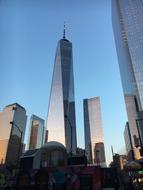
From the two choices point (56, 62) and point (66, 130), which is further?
point (56, 62)

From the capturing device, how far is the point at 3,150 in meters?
171

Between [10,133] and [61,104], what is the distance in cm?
4142

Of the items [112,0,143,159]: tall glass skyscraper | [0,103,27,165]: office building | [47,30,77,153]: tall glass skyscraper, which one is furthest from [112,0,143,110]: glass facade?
[0,103,27,165]: office building

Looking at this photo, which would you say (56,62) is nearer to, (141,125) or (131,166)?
(141,125)

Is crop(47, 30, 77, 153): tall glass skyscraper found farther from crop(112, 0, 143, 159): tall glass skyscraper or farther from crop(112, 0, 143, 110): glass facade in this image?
crop(112, 0, 143, 110): glass facade

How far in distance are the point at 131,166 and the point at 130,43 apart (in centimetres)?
11652

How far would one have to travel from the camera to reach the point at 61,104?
167 m

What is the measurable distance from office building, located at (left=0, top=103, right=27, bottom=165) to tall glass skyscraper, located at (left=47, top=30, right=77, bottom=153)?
2442 cm

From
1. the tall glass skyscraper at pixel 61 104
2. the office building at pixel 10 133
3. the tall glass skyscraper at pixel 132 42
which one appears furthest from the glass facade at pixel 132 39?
the office building at pixel 10 133

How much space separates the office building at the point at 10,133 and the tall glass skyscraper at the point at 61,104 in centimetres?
2442

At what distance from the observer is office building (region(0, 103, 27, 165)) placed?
160 metres

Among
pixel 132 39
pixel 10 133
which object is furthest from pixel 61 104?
pixel 132 39

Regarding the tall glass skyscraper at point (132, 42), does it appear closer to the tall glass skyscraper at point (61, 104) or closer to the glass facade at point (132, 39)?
the glass facade at point (132, 39)

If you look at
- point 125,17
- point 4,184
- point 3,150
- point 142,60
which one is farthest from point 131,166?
point 3,150
